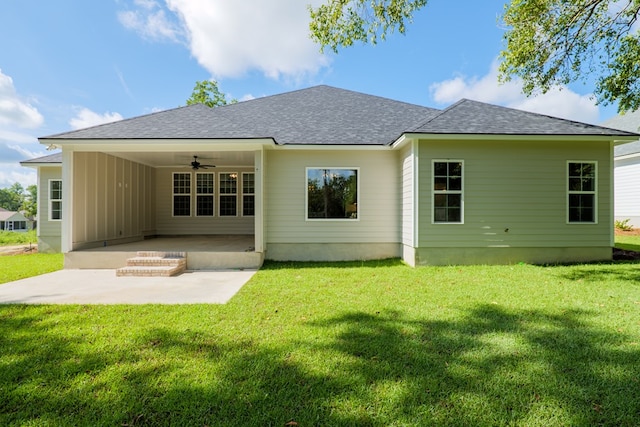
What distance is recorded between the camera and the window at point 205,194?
12.2 meters

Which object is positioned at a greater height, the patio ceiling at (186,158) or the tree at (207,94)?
the tree at (207,94)

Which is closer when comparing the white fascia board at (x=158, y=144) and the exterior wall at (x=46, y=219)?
the white fascia board at (x=158, y=144)

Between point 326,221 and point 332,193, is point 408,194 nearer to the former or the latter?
point 332,193

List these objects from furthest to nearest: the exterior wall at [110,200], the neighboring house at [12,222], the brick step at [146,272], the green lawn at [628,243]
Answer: the neighboring house at [12,222]
the green lawn at [628,243]
the exterior wall at [110,200]
the brick step at [146,272]

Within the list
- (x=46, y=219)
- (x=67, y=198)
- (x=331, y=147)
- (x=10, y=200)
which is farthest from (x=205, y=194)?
(x=10, y=200)

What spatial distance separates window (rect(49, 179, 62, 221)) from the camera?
438 inches

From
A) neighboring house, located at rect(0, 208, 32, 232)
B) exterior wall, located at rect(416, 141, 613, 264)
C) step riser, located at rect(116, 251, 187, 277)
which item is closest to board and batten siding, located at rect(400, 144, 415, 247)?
exterior wall, located at rect(416, 141, 613, 264)

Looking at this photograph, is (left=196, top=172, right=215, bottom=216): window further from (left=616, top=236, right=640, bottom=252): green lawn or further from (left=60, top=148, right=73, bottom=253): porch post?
(left=616, top=236, right=640, bottom=252): green lawn

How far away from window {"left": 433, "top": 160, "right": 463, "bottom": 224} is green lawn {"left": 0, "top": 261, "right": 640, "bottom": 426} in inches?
116

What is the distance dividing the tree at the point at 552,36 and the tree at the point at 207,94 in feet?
56.7

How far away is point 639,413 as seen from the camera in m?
2.07

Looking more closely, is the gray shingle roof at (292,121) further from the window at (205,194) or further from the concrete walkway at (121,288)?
the concrete walkway at (121,288)

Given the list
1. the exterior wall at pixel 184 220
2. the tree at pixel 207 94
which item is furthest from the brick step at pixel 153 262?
the tree at pixel 207 94

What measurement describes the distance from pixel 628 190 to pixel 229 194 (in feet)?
67.3
